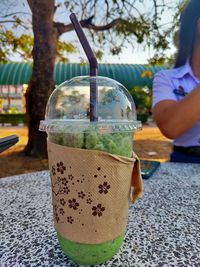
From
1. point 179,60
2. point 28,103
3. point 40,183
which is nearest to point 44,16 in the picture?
point 28,103

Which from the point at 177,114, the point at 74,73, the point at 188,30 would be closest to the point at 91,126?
the point at 177,114

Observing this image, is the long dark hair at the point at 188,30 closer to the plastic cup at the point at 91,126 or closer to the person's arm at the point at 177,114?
the person's arm at the point at 177,114

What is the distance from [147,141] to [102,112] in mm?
6028

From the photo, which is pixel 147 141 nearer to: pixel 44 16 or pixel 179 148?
pixel 44 16

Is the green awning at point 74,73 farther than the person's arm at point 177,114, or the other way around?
the green awning at point 74,73

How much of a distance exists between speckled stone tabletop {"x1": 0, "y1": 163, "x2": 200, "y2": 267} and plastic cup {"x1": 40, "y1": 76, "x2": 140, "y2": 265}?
0.03 m

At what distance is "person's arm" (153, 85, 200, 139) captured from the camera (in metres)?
0.91

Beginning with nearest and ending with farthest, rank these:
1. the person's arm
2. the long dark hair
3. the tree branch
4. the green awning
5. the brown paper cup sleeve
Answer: the brown paper cup sleeve, the person's arm, the long dark hair, the tree branch, the green awning

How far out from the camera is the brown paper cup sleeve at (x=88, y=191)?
14.5 inches

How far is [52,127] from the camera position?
0.39m

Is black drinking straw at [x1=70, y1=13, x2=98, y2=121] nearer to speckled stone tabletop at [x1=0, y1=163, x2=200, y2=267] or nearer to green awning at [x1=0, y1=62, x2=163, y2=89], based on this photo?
speckled stone tabletop at [x1=0, y1=163, x2=200, y2=267]

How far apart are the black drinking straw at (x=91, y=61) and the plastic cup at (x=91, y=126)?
0.01 metres

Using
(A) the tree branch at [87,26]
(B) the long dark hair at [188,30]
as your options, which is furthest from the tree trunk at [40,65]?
(B) the long dark hair at [188,30]

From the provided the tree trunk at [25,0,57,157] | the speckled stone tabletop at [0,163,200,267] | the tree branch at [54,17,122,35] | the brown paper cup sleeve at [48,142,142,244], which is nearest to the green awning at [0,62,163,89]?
the tree branch at [54,17,122,35]
